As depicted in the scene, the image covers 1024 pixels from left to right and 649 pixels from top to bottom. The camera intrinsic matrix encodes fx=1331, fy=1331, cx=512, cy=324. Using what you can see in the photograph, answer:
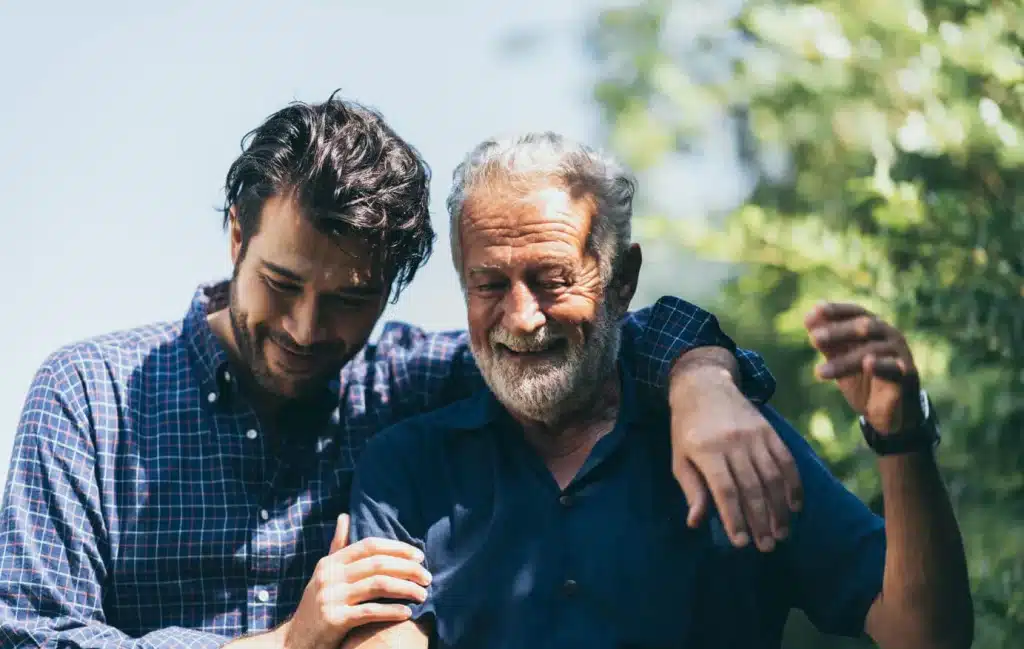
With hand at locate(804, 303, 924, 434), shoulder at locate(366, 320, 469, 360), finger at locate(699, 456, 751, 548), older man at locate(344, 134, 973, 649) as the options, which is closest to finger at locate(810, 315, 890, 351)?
hand at locate(804, 303, 924, 434)

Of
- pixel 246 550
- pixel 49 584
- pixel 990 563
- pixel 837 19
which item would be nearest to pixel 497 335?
pixel 246 550

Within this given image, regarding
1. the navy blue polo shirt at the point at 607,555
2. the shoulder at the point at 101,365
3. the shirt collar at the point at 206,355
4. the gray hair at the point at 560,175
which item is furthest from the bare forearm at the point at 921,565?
the shoulder at the point at 101,365

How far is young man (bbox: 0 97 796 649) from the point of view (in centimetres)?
289

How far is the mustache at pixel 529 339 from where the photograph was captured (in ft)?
9.05

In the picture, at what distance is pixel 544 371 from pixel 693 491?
1.66ft

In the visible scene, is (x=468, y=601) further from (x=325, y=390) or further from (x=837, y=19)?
(x=837, y=19)

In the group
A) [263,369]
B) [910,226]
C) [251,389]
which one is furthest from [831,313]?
[910,226]

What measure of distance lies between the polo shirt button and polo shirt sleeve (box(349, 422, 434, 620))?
0.27 metres

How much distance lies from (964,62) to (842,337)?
2.25m

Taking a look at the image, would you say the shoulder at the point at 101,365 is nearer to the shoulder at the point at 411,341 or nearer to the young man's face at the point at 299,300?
the young man's face at the point at 299,300

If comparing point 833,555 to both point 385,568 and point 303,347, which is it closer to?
point 385,568

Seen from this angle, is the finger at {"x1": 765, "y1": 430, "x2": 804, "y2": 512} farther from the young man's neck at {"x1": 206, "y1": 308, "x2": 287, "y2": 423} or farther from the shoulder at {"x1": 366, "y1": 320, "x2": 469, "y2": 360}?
the young man's neck at {"x1": 206, "y1": 308, "x2": 287, "y2": 423}

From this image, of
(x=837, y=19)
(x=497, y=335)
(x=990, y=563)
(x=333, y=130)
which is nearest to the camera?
(x=497, y=335)

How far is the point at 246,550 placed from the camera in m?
2.96
